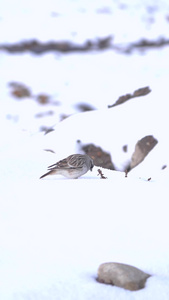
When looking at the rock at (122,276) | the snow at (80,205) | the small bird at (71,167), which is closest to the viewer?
Result: the rock at (122,276)

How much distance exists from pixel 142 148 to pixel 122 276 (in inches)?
184

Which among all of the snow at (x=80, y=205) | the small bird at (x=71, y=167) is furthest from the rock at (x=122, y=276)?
the small bird at (x=71, y=167)

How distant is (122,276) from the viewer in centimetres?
389

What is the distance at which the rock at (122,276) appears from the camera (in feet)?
12.7

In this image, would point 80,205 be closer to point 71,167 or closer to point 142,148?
point 71,167

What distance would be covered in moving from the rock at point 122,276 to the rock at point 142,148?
438 centimetres

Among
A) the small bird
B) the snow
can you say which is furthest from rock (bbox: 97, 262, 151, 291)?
the small bird

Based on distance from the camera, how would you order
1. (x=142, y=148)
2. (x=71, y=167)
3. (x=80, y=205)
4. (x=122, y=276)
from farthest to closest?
(x=142, y=148)
(x=71, y=167)
(x=80, y=205)
(x=122, y=276)

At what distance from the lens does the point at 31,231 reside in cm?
473

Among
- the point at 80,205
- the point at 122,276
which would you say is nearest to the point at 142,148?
the point at 80,205

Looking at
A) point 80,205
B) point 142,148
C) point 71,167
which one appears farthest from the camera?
point 142,148

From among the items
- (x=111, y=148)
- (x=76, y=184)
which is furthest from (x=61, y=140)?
(x=76, y=184)

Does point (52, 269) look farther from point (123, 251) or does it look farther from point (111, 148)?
point (111, 148)

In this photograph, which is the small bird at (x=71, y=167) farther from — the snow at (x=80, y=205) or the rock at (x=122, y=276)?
the rock at (x=122, y=276)
